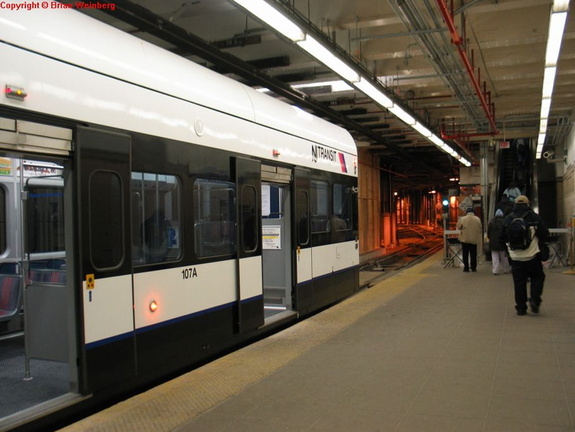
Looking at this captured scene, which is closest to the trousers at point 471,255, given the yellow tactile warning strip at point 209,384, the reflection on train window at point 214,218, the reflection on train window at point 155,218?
the yellow tactile warning strip at point 209,384

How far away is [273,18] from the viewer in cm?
564

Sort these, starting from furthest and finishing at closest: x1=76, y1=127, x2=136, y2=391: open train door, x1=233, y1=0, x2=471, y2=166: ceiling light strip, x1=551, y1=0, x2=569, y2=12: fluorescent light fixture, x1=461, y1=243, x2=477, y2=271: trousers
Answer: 1. x1=461, y1=243, x2=477, y2=271: trousers
2. x1=551, y1=0, x2=569, y2=12: fluorescent light fixture
3. x1=233, y1=0, x2=471, y2=166: ceiling light strip
4. x1=76, y1=127, x2=136, y2=391: open train door

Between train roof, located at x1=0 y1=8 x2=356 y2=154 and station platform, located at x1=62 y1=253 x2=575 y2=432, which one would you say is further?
station platform, located at x1=62 y1=253 x2=575 y2=432

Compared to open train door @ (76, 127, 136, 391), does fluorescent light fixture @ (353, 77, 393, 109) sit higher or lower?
higher

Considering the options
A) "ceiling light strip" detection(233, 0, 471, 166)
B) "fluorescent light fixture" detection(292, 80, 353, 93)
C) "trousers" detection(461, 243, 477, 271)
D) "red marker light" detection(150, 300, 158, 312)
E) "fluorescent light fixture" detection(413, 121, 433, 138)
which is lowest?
"trousers" detection(461, 243, 477, 271)

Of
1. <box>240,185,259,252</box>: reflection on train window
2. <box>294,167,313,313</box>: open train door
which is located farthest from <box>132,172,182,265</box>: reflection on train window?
<box>294,167,313,313</box>: open train door

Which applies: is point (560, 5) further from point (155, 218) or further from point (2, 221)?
point (2, 221)

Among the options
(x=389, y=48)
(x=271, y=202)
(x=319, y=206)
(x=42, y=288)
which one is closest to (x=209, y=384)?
(x=42, y=288)

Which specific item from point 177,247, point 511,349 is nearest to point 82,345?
point 177,247

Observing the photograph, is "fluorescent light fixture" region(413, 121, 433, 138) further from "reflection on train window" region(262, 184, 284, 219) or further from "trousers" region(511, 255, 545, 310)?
"trousers" region(511, 255, 545, 310)

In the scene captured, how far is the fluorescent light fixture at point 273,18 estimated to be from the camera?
5297mm

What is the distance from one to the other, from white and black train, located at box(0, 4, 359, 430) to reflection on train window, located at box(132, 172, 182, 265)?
0.05 feet

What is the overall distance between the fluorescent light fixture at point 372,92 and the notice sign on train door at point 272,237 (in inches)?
102

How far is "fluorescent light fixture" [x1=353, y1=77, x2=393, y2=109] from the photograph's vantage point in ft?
28.2
